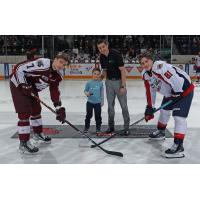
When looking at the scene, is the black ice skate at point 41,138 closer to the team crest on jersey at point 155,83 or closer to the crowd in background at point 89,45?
the team crest on jersey at point 155,83

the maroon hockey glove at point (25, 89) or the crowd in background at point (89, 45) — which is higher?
the crowd in background at point (89, 45)

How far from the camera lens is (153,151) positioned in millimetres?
3412

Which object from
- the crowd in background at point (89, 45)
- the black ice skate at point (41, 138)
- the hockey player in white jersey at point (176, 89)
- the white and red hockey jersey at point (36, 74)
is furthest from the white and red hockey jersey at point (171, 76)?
the crowd in background at point (89, 45)

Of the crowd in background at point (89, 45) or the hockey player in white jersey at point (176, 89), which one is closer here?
the hockey player in white jersey at point (176, 89)

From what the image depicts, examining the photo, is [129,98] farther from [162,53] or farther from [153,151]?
[162,53]

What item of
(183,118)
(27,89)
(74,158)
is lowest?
(74,158)

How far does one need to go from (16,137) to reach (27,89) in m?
0.96

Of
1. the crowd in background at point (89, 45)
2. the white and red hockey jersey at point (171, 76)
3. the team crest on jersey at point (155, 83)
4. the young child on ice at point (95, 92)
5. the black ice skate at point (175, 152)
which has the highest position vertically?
the crowd in background at point (89, 45)

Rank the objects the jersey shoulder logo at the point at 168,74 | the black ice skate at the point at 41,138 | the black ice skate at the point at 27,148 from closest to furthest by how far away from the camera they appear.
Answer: the jersey shoulder logo at the point at 168,74, the black ice skate at the point at 27,148, the black ice skate at the point at 41,138

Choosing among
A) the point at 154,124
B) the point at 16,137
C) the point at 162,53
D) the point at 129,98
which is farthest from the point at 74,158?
the point at 162,53

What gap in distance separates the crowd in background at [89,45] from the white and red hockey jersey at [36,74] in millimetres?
7759

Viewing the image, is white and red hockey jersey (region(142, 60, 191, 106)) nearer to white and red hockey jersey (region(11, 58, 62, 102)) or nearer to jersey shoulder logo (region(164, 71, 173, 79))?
jersey shoulder logo (region(164, 71, 173, 79))

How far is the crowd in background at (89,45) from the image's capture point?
1135 cm

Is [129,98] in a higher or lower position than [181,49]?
lower
